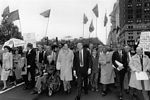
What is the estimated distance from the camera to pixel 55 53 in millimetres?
8992

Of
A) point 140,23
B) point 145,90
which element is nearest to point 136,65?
point 145,90

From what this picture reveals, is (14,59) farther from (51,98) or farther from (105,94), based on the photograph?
(105,94)

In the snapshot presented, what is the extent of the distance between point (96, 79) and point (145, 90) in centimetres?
284

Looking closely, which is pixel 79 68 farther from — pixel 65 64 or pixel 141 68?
pixel 141 68

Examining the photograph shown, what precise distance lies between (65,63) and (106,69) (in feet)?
5.42

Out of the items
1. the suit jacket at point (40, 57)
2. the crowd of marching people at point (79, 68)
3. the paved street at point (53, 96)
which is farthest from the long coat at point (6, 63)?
the suit jacket at point (40, 57)

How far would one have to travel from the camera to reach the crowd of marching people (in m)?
7.14

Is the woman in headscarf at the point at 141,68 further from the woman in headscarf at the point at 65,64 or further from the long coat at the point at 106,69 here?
the woman in headscarf at the point at 65,64

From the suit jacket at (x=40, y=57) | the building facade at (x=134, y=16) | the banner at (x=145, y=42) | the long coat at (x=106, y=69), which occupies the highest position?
the building facade at (x=134, y=16)

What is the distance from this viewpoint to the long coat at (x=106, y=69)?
866 cm

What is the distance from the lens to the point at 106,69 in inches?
344

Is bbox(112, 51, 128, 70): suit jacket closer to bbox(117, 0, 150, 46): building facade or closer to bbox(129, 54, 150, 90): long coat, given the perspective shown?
bbox(129, 54, 150, 90): long coat

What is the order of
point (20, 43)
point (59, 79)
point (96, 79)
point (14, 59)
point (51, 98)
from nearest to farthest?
point (51, 98) → point (59, 79) → point (96, 79) → point (14, 59) → point (20, 43)

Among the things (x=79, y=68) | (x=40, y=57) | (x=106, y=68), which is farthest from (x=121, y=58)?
(x=40, y=57)
